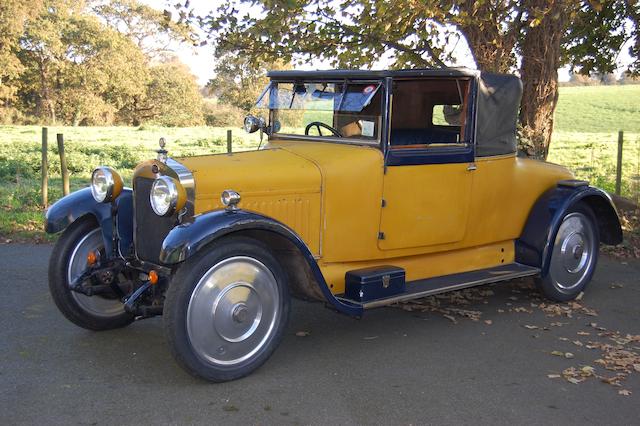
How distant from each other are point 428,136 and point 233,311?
274cm

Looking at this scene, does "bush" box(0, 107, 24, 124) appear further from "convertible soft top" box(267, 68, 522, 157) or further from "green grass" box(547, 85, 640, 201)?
"convertible soft top" box(267, 68, 522, 157)

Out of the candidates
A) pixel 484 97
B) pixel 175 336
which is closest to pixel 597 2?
pixel 484 97

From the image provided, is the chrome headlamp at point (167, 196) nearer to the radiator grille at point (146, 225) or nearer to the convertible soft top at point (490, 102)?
the radiator grille at point (146, 225)

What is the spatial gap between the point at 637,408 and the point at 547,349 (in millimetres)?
980

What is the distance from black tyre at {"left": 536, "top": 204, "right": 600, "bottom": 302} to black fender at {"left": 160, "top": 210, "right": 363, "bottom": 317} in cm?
260

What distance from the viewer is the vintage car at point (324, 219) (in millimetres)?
4008

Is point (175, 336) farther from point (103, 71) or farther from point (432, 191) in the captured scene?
point (103, 71)

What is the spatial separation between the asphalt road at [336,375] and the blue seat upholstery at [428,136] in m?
1.47

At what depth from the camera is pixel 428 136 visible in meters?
5.91

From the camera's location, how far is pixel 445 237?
526 centimetres

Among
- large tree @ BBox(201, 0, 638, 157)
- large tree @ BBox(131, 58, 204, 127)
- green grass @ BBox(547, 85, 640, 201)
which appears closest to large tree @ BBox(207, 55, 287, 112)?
large tree @ BBox(131, 58, 204, 127)

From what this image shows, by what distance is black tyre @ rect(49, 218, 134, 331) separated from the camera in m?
4.65

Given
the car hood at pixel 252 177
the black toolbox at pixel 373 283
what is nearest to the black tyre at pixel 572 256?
the black toolbox at pixel 373 283

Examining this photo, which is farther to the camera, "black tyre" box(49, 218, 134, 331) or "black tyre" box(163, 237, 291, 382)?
"black tyre" box(49, 218, 134, 331)
